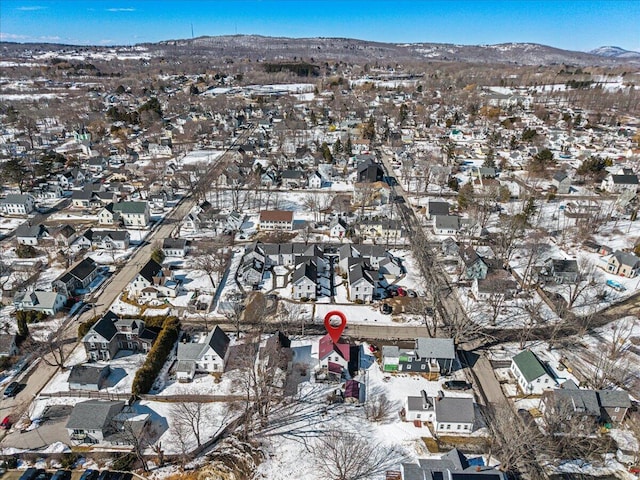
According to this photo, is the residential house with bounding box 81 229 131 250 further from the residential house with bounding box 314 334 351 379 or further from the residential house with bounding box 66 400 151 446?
the residential house with bounding box 314 334 351 379

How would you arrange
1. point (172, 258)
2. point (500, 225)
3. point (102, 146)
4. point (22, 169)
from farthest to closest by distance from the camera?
1. point (102, 146)
2. point (22, 169)
3. point (500, 225)
4. point (172, 258)

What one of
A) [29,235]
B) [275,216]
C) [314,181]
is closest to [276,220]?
[275,216]

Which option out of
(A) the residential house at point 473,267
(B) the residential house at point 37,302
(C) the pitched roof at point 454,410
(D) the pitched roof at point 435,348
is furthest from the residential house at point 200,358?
(A) the residential house at point 473,267

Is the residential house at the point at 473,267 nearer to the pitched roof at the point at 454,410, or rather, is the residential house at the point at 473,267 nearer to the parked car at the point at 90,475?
the pitched roof at the point at 454,410

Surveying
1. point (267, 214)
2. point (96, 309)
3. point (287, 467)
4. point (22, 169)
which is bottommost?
point (287, 467)

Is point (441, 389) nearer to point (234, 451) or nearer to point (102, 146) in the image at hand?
point (234, 451)

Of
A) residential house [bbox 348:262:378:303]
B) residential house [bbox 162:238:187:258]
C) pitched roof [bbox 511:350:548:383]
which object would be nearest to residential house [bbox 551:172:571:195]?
residential house [bbox 348:262:378:303]

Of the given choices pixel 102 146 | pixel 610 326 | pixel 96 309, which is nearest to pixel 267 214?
pixel 96 309
